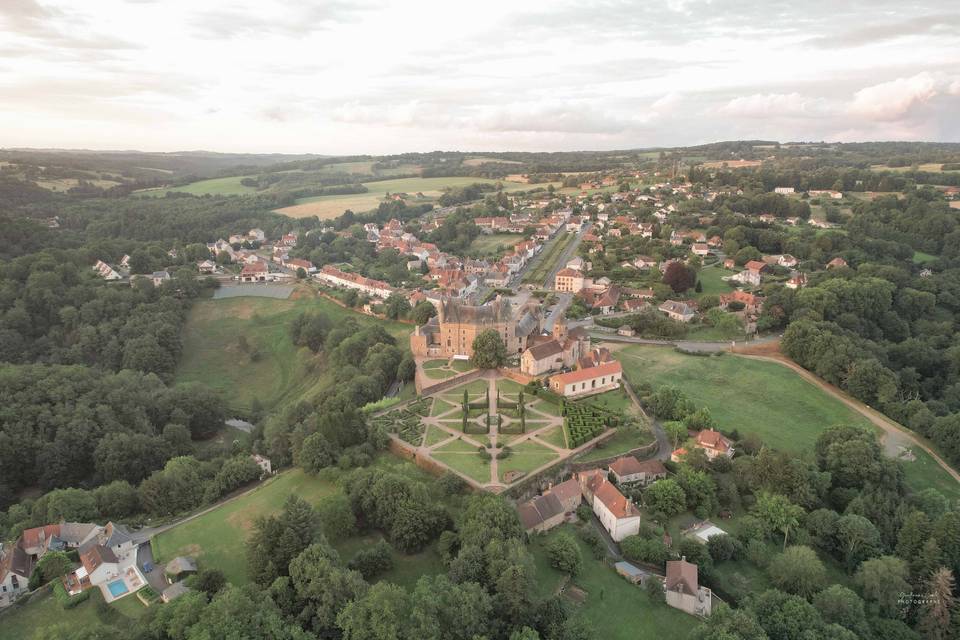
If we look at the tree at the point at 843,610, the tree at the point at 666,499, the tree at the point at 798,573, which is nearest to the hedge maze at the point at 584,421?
the tree at the point at 666,499

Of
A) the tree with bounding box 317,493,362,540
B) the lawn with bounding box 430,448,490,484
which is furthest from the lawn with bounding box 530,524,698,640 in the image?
the tree with bounding box 317,493,362,540

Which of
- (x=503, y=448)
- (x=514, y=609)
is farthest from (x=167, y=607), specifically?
(x=503, y=448)

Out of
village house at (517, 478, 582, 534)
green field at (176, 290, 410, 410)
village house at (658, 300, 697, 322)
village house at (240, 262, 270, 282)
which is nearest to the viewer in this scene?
village house at (517, 478, 582, 534)

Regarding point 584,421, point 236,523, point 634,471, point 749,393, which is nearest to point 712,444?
point 634,471

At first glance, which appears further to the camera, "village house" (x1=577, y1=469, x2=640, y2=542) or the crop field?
the crop field

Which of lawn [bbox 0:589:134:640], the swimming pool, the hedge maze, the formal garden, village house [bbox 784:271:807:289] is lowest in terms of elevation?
lawn [bbox 0:589:134:640]

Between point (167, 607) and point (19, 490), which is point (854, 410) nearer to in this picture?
point (167, 607)

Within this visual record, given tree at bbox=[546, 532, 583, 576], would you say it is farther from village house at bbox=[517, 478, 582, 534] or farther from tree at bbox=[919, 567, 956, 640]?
tree at bbox=[919, 567, 956, 640]
